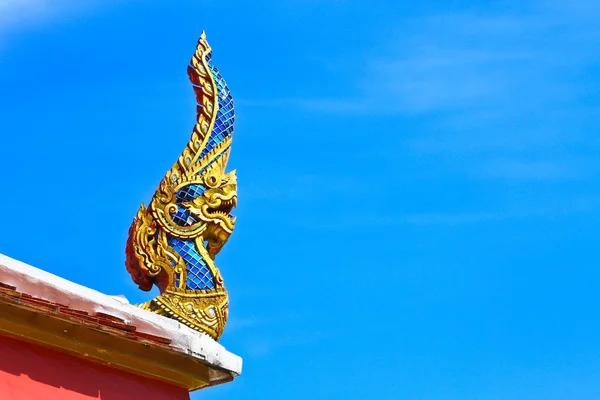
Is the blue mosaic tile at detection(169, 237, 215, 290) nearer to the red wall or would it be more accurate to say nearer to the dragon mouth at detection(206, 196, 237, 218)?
the dragon mouth at detection(206, 196, 237, 218)

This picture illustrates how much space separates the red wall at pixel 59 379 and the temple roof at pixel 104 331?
0.05 m

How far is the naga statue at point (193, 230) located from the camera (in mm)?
7922

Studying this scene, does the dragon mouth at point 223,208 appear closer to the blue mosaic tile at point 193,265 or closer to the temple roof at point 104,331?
the blue mosaic tile at point 193,265

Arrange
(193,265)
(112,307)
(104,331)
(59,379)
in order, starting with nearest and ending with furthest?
1. (59,379)
2. (104,331)
3. (112,307)
4. (193,265)

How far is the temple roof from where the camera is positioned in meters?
6.72

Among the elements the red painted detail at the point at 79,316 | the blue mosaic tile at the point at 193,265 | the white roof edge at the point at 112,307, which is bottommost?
the red painted detail at the point at 79,316

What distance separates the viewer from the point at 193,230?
8.16 metres

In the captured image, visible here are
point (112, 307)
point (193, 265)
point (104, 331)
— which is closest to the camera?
point (104, 331)

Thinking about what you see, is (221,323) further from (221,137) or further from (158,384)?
(221,137)

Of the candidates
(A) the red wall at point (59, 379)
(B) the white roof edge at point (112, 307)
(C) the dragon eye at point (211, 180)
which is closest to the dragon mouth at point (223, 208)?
(C) the dragon eye at point (211, 180)

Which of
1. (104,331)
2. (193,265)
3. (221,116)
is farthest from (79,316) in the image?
(221,116)

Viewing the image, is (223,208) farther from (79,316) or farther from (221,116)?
(79,316)

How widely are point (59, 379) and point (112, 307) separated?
0.58 meters

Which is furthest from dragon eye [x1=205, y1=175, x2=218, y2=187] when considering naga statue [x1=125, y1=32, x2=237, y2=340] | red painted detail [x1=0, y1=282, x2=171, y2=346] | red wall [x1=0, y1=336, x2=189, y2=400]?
red wall [x1=0, y1=336, x2=189, y2=400]
